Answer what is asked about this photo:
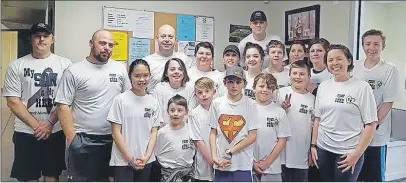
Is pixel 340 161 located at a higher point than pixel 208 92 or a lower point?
lower

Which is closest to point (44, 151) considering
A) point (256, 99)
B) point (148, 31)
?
point (148, 31)

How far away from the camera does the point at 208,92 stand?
226 cm

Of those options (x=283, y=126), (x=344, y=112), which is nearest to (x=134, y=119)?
(x=283, y=126)

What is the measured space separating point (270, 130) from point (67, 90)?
121 centimetres

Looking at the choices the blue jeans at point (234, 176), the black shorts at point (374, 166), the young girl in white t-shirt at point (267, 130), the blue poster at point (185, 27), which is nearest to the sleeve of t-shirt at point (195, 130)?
the blue jeans at point (234, 176)

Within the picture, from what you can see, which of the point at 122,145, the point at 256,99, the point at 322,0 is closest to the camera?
the point at 122,145

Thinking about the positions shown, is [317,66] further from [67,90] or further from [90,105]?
[67,90]

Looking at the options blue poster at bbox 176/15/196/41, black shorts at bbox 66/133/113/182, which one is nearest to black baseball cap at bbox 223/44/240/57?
blue poster at bbox 176/15/196/41

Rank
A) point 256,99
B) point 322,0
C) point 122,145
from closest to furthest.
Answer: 1. point 122,145
2. point 256,99
3. point 322,0

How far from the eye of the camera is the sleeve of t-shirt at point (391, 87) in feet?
7.62

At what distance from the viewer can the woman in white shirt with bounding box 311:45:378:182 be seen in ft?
7.23

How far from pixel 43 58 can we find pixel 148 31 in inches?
25.6

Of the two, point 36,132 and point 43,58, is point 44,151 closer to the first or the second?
point 36,132

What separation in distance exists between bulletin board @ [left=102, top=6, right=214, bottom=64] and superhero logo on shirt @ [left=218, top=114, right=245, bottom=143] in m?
0.51
